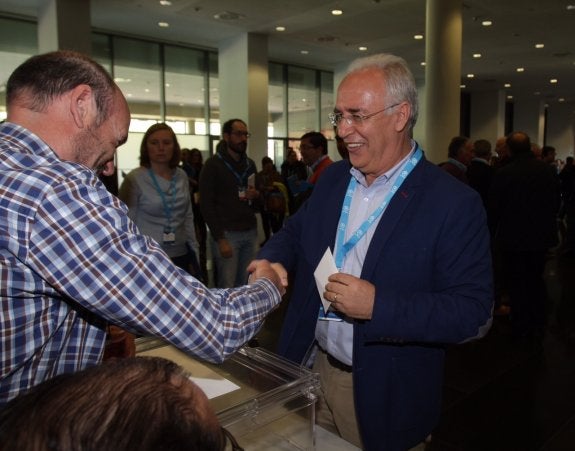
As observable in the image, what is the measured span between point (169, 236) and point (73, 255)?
2.67m

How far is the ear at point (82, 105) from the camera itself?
978 mm

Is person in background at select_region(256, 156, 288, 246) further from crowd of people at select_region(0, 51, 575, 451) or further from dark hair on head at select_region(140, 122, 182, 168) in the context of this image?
crowd of people at select_region(0, 51, 575, 451)

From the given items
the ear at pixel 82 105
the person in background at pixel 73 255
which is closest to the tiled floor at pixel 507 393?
the person in background at pixel 73 255

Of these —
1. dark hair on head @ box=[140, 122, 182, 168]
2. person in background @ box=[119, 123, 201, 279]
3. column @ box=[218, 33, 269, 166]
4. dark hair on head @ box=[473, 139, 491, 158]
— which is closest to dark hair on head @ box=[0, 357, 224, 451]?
person in background @ box=[119, 123, 201, 279]

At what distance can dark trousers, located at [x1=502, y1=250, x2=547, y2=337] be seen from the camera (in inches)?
176

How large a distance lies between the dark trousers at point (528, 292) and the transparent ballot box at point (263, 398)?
388 cm

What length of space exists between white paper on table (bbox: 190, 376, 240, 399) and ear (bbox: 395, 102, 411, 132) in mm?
957

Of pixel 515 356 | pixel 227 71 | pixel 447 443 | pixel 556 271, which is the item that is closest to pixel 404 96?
pixel 447 443

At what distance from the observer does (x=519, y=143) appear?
441 cm

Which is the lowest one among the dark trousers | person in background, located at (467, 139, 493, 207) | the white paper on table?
the dark trousers

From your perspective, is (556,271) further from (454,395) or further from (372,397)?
(372,397)

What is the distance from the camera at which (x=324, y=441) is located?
46.3 inches

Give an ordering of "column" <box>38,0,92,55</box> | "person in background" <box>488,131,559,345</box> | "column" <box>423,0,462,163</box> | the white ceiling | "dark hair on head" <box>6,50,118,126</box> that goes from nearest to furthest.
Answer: "dark hair on head" <box>6,50,118,126</box> → "person in background" <box>488,131,559,345</box> → "column" <box>423,0,462,163</box> → "column" <box>38,0,92,55</box> → the white ceiling

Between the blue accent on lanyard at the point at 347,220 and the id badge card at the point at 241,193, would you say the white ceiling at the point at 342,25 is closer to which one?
the id badge card at the point at 241,193
